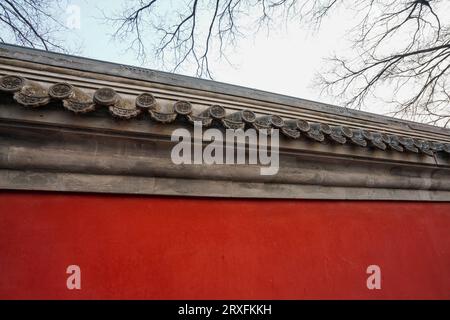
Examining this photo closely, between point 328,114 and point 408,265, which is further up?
point 328,114

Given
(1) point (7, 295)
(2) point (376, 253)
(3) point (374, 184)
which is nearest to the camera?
(1) point (7, 295)

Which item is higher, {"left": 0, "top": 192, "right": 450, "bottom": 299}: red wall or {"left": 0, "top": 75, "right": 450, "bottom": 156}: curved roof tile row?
{"left": 0, "top": 75, "right": 450, "bottom": 156}: curved roof tile row

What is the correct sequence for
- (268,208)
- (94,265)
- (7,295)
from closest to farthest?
(7,295) < (94,265) < (268,208)

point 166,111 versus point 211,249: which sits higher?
point 166,111

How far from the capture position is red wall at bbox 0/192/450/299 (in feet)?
5.62

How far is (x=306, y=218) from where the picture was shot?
2365 millimetres

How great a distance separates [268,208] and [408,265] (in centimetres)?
163

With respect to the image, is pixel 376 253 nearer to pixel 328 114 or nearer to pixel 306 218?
pixel 306 218

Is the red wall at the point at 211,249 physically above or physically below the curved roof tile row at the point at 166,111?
below

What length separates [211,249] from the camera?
6.67 ft

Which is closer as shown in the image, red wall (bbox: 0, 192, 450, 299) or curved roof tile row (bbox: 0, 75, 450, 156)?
curved roof tile row (bbox: 0, 75, 450, 156)

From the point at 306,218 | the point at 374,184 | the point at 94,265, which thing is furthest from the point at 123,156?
the point at 374,184

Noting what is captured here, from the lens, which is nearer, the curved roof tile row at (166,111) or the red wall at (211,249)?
the curved roof tile row at (166,111)

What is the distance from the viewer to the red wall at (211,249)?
1.71 m
